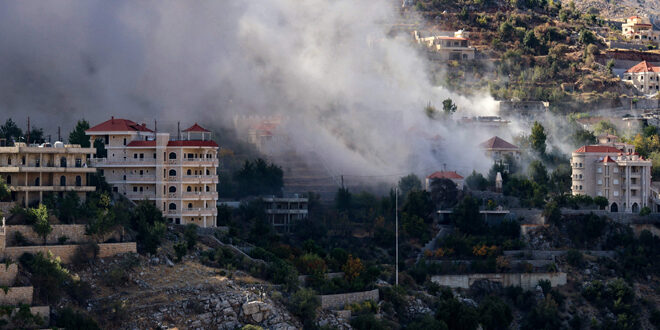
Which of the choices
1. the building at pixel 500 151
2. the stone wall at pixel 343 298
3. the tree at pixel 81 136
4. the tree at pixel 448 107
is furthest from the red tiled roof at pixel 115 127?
the tree at pixel 448 107

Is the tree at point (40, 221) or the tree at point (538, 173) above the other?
the tree at point (538, 173)

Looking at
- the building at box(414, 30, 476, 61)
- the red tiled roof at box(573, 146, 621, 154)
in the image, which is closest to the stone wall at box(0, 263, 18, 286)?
the red tiled roof at box(573, 146, 621, 154)

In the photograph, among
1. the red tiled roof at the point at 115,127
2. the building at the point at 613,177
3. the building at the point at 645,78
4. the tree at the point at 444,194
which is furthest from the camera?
the building at the point at 645,78

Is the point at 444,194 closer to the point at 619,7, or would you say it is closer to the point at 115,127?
the point at 115,127

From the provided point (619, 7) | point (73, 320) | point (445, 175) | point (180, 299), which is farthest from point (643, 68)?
point (73, 320)

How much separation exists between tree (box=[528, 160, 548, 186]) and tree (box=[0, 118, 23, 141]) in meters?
30.5

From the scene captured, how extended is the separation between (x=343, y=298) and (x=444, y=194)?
18651 mm

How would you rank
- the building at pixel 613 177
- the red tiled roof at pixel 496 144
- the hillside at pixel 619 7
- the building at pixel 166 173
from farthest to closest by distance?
the hillside at pixel 619 7 → the red tiled roof at pixel 496 144 → the building at pixel 613 177 → the building at pixel 166 173

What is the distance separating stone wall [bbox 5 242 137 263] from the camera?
54000 mm

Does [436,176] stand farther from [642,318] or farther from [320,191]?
[642,318]

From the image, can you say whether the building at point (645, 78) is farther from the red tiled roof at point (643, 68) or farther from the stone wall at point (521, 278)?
the stone wall at point (521, 278)

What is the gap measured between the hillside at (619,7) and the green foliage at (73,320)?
10163cm

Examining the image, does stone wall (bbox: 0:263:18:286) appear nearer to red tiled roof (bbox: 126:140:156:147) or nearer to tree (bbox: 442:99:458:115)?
red tiled roof (bbox: 126:140:156:147)

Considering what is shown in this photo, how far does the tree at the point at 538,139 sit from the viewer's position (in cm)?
8969
